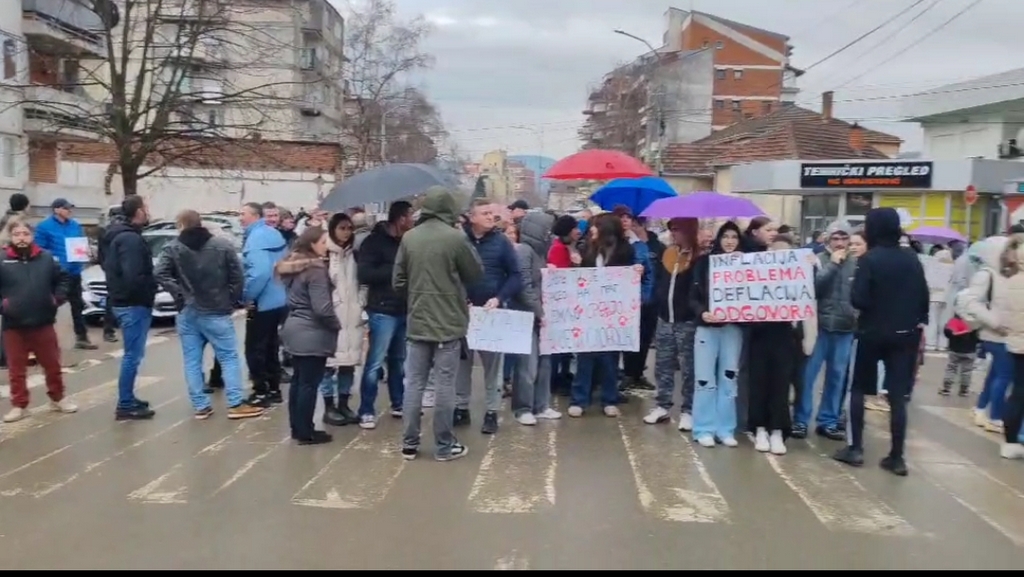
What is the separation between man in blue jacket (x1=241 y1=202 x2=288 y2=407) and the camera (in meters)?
9.74

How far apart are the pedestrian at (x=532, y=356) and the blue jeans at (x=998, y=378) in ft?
13.9

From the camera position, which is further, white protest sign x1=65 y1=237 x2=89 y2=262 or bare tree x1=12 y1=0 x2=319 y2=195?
bare tree x1=12 y1=0 x2=319 y2=195

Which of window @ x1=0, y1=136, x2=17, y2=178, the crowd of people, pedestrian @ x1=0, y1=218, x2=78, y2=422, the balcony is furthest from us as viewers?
the balcony

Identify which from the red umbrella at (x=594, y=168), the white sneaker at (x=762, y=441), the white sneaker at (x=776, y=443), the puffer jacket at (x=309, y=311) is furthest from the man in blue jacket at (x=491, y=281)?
the red umbrella at (x=594, y=168)

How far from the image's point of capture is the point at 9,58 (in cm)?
3781

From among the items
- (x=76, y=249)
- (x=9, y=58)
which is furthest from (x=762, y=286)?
(x=9, y=58)

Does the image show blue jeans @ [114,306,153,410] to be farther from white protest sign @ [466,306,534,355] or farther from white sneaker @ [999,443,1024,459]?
white sneaker @ [999,443,1024,459]

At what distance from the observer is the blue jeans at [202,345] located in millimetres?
8805

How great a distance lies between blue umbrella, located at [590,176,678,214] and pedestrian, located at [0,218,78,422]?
652cm

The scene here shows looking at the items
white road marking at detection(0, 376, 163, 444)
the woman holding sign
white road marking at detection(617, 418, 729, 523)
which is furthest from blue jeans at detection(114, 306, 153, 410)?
the woman holding sign

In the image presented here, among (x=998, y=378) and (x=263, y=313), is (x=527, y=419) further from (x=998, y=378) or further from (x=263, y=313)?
(x=998, y=378)

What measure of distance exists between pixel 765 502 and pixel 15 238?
692 cm

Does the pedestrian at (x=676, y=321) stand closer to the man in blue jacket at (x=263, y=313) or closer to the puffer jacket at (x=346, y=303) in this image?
the puffer jacket at (x=346, y=303)

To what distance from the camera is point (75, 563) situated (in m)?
5.25
